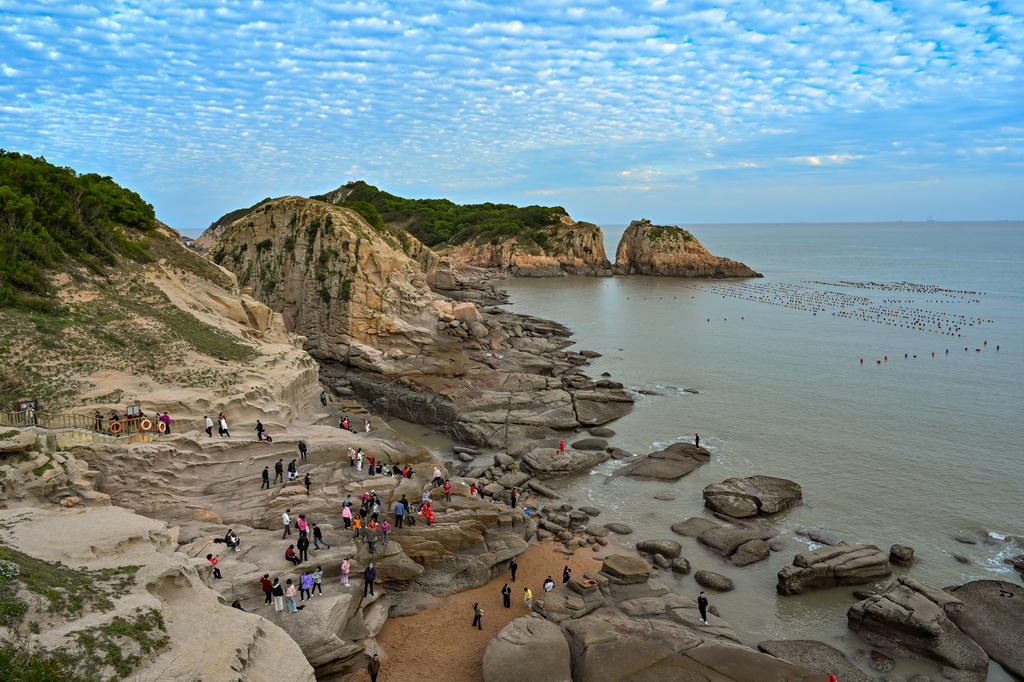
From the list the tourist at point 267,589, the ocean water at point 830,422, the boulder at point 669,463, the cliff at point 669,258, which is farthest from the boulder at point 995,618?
the cliff at point 669,258

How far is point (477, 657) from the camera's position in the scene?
696 inches

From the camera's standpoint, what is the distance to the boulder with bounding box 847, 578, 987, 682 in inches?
697

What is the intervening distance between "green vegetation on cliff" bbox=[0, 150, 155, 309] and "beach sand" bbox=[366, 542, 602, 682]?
20.7 metres

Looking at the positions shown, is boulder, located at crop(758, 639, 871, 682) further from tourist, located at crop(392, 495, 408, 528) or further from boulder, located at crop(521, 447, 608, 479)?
boulder, located at crop(521, 447, 608, 479)

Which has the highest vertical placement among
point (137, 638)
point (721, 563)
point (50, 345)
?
point (50, 345)

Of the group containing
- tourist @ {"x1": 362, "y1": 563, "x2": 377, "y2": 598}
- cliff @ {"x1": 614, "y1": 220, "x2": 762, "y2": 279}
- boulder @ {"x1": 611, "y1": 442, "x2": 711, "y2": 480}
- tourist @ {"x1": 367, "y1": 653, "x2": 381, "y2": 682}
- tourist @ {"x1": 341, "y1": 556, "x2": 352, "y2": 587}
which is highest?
cliff @ {"x1": 614, "y1": 220, "x2": 762, "y2": 279}

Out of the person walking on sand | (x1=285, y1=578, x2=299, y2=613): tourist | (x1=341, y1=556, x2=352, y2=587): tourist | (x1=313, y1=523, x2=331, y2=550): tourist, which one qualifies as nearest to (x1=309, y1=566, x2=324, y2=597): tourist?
(x1=341, y1=556, x2=352, y2=587): tourist

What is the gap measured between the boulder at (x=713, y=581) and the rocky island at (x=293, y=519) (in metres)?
0.14

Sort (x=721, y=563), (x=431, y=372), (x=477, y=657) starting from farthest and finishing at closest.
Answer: (x=431, y=372), (x=721, y=563), (x=477, y=657)

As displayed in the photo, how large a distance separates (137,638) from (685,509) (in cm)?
2198

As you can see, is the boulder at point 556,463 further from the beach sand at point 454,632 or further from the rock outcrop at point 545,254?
the rock outcrop at point 545,254

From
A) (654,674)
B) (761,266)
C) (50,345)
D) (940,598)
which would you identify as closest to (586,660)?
(654,674)

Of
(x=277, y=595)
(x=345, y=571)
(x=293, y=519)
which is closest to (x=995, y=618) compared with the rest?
(x=345, y=571)

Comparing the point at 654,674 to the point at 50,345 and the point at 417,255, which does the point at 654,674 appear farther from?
the point at 417,255
